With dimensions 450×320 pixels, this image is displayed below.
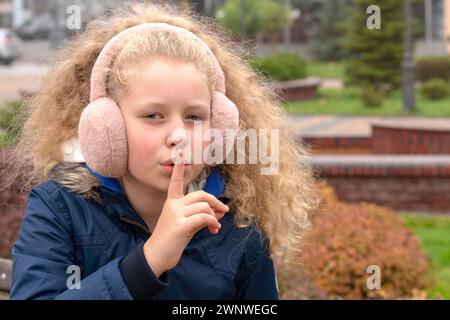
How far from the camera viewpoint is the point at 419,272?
4.77 meters

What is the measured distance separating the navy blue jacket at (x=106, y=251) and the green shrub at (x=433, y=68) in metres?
22.6

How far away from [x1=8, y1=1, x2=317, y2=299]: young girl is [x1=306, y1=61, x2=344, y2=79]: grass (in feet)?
88.5

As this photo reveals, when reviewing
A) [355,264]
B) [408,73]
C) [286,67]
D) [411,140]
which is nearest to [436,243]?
[355,264]

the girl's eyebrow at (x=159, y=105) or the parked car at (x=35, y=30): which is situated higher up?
the parked car at (x=35, y=30)

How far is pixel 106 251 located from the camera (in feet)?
6.31

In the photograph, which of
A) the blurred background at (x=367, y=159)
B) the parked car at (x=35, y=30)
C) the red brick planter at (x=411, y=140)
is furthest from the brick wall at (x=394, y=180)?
the parked car at (x=35, y=30)

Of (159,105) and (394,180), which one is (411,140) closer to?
(394,180)

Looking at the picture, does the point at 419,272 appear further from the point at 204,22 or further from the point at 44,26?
the point at 44,26

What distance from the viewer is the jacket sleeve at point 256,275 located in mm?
2043

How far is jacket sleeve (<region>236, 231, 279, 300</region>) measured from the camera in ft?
6.70

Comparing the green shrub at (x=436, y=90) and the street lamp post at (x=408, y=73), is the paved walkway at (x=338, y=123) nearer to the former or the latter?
the street lamp post at (x=408, y=73)

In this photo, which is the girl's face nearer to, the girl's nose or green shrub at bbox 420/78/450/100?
the girl's nose
